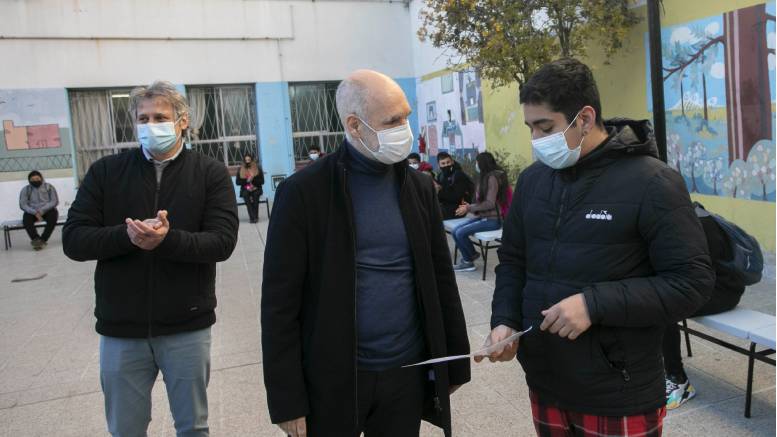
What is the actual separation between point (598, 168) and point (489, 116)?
11.6 metres

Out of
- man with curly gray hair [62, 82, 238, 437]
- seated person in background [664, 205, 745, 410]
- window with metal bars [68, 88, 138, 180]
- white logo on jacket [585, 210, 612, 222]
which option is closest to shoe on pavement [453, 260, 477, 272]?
seated person in background [664, 205, 745, 410]

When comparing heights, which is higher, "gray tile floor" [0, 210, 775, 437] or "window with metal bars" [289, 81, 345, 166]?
"window with metal bars" [289, 81, 345, 166]

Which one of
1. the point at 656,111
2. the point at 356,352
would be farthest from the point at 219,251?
the point at 656,111

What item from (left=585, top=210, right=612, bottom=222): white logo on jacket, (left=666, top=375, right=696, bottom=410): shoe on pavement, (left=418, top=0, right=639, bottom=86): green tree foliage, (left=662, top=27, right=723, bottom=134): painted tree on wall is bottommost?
(left=666, top=375, right=696, bottom=410): shoe on pavement

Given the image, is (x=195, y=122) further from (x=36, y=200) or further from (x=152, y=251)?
(x=152, y=251)

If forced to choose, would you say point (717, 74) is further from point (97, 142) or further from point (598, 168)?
point (97, 142)

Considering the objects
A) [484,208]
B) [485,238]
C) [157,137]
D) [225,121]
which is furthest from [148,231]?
[225,121]

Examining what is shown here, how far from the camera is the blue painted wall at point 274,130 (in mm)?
17188

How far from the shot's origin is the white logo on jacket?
1.76 m

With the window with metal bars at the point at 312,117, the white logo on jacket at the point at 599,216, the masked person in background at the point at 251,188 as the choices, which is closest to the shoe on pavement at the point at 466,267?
the white logo on jacket at the point at 599,216

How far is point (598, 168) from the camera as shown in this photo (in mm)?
1846

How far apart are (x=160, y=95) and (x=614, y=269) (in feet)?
6.52

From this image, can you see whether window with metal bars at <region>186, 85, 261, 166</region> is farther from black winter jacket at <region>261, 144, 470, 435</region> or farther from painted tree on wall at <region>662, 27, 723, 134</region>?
black winter jacket at <region>261, 144, 470, 435</region>

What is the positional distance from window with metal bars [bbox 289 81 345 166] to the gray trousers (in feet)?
51.0
